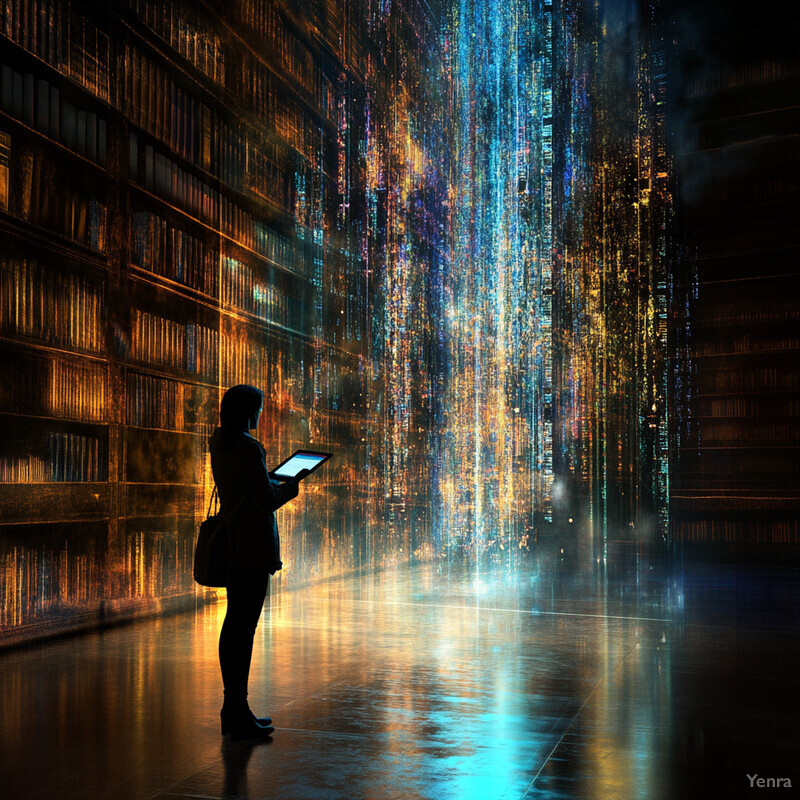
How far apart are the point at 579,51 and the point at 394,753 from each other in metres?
8.28

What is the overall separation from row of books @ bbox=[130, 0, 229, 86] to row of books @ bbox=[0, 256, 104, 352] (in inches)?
55.3

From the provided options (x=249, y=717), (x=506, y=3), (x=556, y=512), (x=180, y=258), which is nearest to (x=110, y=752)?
(x=249, y=717)

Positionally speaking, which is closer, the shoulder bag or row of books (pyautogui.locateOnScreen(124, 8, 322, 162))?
the shoulder bag

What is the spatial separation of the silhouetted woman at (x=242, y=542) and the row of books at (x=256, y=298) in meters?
Answer: 2.94

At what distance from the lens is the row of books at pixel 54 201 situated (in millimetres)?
3434

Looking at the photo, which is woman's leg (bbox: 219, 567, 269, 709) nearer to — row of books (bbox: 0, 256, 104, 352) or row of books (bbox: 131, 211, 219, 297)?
row of books (bbox: 0, 256, 104, 352)

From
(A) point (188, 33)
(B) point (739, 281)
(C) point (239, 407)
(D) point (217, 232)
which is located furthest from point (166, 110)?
(B) point (739, 281)

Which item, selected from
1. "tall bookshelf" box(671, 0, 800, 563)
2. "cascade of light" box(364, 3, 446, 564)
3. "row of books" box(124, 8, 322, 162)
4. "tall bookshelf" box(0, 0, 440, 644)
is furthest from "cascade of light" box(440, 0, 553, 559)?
"row of books" box(124, 8, 322, 162)

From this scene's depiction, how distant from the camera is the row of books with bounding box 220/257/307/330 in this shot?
5.02 m

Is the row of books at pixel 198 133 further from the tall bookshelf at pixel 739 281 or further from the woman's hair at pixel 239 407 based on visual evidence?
the tall bookshelf at pixel 739 281

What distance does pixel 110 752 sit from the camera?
2033 millimetres

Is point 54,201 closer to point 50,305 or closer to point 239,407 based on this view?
point 50,305

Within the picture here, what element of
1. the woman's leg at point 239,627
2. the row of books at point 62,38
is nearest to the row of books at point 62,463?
the row of books at point 62,38

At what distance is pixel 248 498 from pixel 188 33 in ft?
11.1
